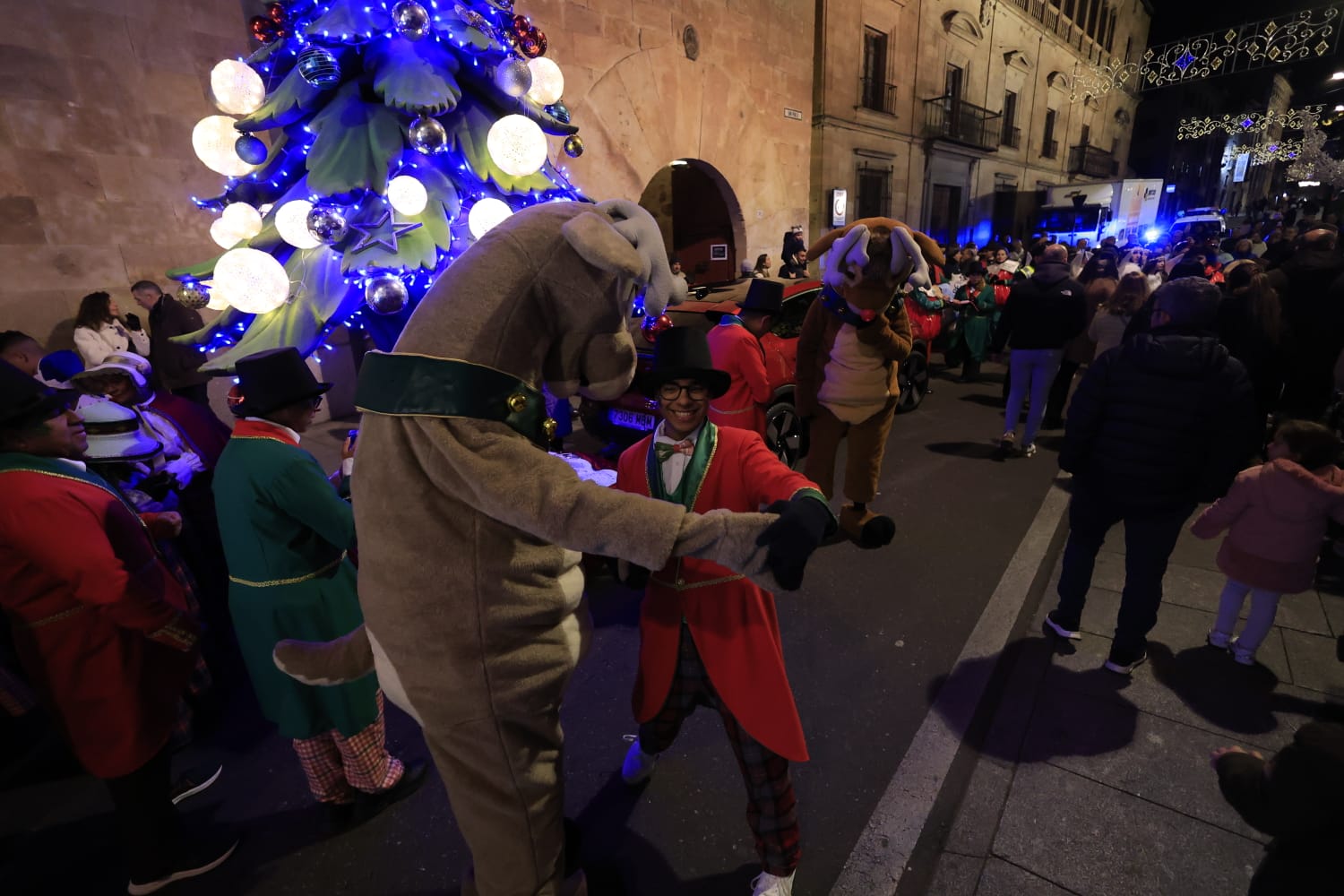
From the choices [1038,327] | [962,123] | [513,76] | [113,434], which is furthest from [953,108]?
[113,434]

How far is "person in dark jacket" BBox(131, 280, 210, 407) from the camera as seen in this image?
5297 mm

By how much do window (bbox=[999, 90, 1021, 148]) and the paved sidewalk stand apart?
24.4 m

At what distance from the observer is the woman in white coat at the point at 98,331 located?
501cm

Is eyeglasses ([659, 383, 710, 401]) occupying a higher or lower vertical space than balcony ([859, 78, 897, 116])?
lower

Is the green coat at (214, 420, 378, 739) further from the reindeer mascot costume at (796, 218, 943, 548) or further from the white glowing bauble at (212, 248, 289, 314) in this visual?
the reindeer mascot costume at (796, 218, 943, 548)

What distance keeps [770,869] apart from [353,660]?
153 centimetres

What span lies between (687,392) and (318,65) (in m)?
2.54

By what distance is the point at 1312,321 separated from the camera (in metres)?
5.14

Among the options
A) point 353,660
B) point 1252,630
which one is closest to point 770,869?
point 353,660

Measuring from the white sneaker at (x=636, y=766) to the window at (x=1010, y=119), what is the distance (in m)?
26.5

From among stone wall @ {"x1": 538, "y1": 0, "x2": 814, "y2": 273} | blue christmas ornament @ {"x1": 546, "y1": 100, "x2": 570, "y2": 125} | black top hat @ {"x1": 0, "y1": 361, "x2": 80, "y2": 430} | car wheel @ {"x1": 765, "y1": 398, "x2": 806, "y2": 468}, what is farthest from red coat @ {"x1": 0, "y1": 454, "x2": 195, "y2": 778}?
stone wall @ {"x1": 538, "y1": 0, "x2": 814, "y2": 273}

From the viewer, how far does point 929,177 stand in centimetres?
1850

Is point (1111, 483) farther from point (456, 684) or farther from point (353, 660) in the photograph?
point (353, 660)

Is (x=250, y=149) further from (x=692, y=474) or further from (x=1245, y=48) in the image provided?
(x=1245, y=48)
